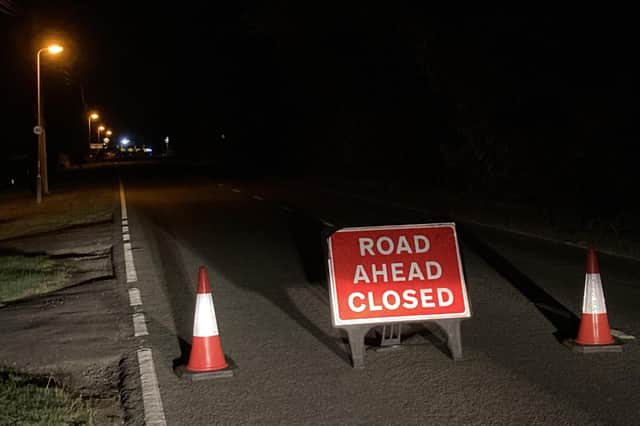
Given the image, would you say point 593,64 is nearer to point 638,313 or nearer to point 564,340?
Answer: point 638,313

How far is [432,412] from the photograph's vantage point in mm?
5906

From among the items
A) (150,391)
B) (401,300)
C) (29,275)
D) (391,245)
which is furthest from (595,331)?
(29,275)

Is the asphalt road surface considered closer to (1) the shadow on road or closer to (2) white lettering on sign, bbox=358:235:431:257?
(1) the shadow on road

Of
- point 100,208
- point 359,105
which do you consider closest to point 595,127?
point 100,208

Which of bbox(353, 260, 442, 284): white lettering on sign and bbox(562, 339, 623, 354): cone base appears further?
bbox(562, 339, 623, 354): cone base

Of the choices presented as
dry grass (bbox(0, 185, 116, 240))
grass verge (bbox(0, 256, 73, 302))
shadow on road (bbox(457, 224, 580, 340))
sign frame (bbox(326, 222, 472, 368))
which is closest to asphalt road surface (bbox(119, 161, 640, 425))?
shadow on road (bbox(457, 224, 580, 340))

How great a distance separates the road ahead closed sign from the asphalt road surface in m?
0.35

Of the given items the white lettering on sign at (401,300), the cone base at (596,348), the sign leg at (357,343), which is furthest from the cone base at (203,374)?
the cone base at (596,348)

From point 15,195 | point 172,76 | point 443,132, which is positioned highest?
point 172,76

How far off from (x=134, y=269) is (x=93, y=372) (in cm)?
559

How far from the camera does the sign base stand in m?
7.07

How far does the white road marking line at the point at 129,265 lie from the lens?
11.7 m

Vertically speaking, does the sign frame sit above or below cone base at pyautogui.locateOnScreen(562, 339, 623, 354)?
above

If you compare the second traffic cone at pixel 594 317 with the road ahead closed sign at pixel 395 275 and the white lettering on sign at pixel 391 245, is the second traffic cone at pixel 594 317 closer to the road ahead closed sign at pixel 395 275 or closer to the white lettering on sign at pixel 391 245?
the road ahead closed sign at pixel 395 275
